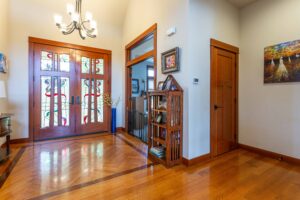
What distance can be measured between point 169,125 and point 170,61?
1.20 meters

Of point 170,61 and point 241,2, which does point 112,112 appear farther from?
point 241,2

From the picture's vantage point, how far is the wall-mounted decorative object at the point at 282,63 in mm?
2738

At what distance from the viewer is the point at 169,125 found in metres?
2.62

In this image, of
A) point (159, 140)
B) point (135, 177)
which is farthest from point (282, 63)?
point (135, 177)

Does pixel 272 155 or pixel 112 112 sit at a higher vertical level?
pixel 112 112

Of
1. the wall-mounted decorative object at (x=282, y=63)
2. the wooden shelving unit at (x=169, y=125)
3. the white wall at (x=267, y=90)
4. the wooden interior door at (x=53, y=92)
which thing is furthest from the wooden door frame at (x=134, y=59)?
the wall-mounted decorative object at (x=282, y=63)

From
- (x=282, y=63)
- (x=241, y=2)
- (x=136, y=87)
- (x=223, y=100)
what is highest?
(x=241, y=2)

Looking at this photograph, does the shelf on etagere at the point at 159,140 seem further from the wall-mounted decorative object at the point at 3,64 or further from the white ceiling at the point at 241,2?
the wall-mounted decorative object at the point at 3,64

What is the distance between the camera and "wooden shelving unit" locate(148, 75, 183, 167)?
103 inches

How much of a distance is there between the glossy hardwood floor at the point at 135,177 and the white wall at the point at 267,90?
1.33 feet

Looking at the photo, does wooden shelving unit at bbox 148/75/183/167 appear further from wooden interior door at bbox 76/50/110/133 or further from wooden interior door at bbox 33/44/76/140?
wooden interior door at bbox 33/44/76/140

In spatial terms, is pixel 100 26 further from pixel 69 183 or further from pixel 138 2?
pixel 69 183

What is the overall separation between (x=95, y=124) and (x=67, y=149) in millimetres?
1462

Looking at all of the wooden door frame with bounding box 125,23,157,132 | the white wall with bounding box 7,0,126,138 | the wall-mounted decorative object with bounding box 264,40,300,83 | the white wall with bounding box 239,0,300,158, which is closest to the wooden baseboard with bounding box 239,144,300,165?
the white wall with bounding box 239,0,300,158
